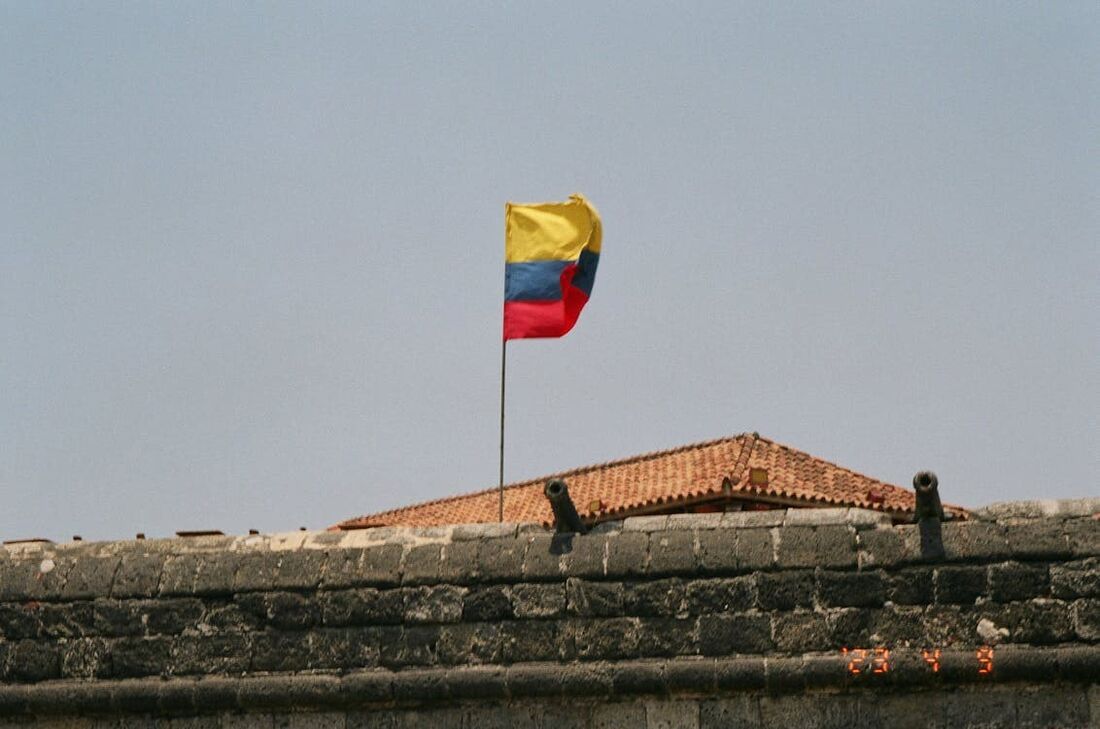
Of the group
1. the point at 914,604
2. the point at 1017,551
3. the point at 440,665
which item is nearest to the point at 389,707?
the point at 440,665

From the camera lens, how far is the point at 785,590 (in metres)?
9.45

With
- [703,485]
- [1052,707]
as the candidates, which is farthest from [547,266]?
[703,485]

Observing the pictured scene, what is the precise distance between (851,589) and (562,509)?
63.6 inches

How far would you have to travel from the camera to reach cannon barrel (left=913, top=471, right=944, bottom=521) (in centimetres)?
932

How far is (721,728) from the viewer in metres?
9.28

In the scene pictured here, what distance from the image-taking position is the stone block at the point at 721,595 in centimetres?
948

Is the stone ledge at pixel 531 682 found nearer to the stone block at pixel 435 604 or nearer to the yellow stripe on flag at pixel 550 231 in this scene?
the stone block at pixel 435 604

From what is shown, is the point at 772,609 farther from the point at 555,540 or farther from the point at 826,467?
the point at 826,467

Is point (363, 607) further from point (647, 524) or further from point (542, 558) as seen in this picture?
point (647, 524)

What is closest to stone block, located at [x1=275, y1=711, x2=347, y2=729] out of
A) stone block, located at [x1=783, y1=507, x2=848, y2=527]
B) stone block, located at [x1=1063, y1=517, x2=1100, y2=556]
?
stone block, located at [x1=783, y1=507, x2=848, y2=527]

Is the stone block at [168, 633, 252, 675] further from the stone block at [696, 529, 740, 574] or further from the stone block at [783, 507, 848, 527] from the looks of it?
the stone block at [783, 507, 848, 527]

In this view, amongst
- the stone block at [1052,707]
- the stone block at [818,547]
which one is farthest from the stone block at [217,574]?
the stone block at [1052,707]

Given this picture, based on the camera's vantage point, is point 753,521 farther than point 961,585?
Yes

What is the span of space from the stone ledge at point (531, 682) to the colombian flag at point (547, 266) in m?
3.00
